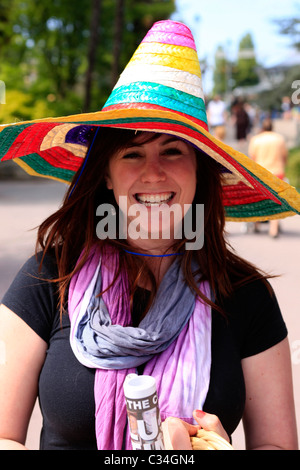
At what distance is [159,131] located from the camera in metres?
1.74

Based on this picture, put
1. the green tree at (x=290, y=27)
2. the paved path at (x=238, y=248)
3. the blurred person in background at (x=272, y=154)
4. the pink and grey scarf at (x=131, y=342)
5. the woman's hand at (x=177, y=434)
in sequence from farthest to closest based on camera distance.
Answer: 1. the green tree at (x=290, y=27)
2. the blurred person in background at (x=272, y=154)
3. the paved path at (x=238, y=248)
4. the pink and grey scarf at (x=131, y=342)
5. the woman's hand at (x=177, y=434)

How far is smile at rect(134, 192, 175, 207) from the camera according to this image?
182 cm

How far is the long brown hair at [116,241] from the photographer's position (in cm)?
187

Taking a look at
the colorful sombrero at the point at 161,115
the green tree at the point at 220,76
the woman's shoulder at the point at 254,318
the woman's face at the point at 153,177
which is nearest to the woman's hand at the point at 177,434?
the woman's shoulder at the point at 254,318

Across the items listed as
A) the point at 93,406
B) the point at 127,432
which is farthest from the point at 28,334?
the point at 127,432

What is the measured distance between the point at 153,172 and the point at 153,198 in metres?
0.08

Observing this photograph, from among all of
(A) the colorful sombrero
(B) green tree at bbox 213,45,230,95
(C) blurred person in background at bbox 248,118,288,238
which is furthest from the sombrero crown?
(B) green tree at bbox 213,45,230,95

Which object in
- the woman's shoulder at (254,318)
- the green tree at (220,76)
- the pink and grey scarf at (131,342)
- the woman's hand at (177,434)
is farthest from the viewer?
the green tree at (220,76)

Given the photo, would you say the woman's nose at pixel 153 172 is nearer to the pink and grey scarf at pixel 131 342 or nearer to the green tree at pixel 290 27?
the pink and grey scarf at pixel 131 342

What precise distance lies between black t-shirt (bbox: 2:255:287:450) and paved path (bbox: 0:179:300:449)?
1489 millimetres

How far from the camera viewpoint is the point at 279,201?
205 cm

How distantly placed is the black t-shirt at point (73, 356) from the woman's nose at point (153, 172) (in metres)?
0.42

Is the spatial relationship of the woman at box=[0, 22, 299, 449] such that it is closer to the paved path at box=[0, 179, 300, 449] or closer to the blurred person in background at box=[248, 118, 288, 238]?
the paved path at box=[0, 179, 300, 449]
